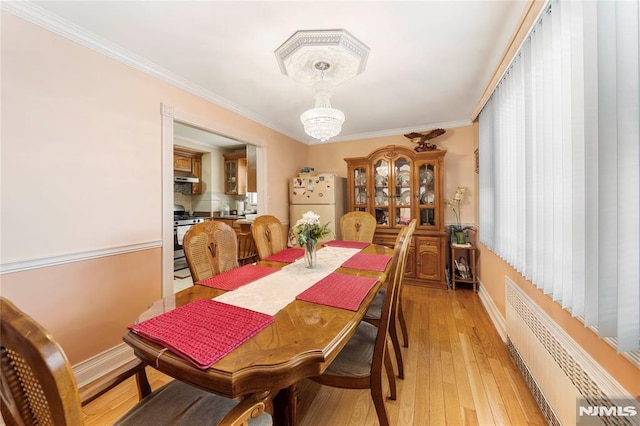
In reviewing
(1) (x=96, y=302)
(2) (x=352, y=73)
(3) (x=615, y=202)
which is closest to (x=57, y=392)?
(3) (x=615, y=202)

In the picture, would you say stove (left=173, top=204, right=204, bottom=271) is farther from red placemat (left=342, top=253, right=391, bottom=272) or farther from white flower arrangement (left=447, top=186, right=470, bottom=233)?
white flower arrangement (left=447, top=186, right=470, bottom=233)

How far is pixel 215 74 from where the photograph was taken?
2223mm

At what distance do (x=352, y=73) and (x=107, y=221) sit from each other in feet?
7.24

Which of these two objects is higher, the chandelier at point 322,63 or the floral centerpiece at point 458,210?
the chandelier at point 322,63

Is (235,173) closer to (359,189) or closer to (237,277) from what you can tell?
(359,189)

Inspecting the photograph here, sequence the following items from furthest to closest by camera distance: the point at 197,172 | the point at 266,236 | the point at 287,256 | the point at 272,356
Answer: the point at 197,172 < the point at 266,236 < the point at 287,256 < the point at 272,356

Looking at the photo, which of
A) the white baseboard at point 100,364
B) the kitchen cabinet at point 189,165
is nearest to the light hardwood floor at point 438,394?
the white baseboard at point 100,364

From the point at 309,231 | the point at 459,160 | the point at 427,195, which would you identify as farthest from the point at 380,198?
the point at 309,231

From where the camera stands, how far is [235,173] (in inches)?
209

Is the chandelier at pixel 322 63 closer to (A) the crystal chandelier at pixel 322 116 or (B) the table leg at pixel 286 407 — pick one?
(A) the crystal chandelier at pixel 322 116

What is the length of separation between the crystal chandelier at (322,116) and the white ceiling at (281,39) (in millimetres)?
400

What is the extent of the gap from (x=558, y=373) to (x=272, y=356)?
137cm

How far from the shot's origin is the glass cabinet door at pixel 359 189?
394 centimetres

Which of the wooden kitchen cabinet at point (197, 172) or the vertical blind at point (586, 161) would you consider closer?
the vertical blind at point (586, 161)
